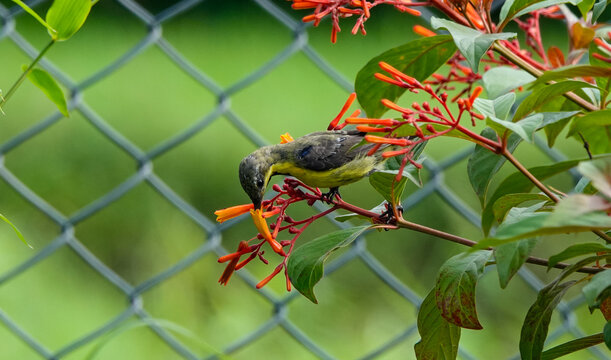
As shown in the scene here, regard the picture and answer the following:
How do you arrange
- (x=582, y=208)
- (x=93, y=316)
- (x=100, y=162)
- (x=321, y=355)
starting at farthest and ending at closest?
(x=100, y=162)
(x=93, y=316)
(x=321, y=355)
(x=582, y=208)

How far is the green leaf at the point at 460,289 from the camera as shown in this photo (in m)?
0.49

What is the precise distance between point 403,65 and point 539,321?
8.2 inches

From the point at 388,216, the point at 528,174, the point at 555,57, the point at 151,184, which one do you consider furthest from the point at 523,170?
the point at 151,184

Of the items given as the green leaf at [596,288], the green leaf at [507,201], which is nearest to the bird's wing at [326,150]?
the green leaf at [507,201]

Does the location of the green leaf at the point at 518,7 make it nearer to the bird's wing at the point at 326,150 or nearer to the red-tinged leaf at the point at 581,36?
the red-tinged leaf at the point at 581,36

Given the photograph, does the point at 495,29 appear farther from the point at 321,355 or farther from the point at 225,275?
the point at 321,355

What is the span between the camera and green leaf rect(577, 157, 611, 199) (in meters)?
0.34

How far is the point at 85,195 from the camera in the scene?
1.72 metres

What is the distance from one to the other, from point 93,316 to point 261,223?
103 centimetres

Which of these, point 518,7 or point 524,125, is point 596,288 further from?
point 518,7

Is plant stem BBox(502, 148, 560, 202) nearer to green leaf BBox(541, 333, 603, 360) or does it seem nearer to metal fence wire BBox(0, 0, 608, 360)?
green leaf BBox(541, 333, 603, 360)

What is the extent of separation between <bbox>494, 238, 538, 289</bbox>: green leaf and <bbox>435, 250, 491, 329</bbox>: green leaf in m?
0.04

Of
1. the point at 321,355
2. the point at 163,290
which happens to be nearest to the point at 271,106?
the point at 163,290

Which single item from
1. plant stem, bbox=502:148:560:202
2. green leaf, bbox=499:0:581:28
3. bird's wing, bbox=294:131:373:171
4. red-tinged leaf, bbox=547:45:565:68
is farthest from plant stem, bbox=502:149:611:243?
bird's wing, bbox=294:131:373:171
